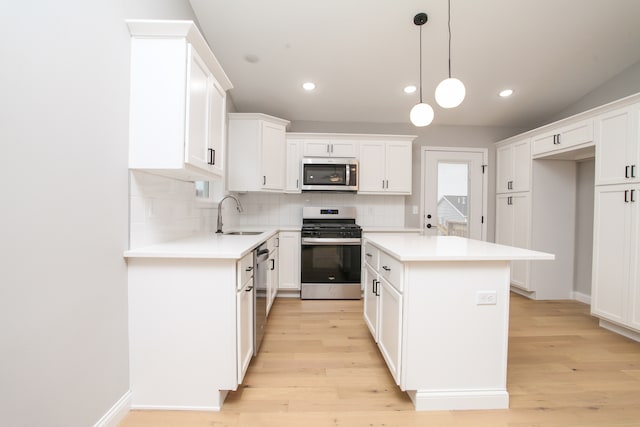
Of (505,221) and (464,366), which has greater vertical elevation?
(505,221)

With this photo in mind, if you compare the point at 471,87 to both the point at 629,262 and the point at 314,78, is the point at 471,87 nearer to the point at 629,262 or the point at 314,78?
the point at 314,78

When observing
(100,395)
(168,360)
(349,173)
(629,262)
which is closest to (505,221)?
(629,262)

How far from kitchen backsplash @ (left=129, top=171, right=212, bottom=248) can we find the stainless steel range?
1.47m

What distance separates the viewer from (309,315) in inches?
119

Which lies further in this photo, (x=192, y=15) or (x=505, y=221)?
(x=505, y=221)

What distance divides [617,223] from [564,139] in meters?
1.05

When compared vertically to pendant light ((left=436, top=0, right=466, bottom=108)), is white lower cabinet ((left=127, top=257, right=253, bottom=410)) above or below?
below

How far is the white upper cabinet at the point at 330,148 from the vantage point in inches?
150

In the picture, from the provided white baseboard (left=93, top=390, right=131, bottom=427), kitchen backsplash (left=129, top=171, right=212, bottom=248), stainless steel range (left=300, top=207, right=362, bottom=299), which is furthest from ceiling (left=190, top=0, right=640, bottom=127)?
white baseboard (left=93, top=390, right=131, bottom=427)

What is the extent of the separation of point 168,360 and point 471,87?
4.05 meters

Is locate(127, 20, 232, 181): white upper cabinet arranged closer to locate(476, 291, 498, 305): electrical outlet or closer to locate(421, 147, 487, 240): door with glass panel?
locate(476, 291, 498, 305): electrical outlet

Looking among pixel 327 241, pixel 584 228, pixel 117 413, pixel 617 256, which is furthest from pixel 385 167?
pixel 117 413

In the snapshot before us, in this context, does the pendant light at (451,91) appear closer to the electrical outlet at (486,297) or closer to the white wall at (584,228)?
the electrical outlet at (486,297)

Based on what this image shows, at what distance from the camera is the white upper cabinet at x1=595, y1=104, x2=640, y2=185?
2.42m
